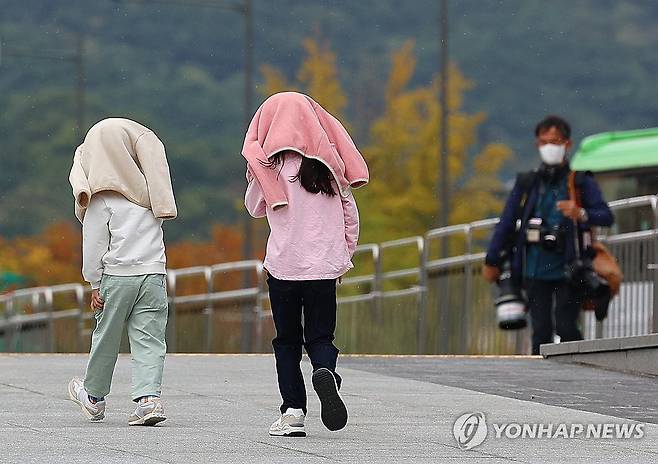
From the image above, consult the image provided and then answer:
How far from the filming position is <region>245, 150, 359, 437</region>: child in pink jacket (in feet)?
24.8

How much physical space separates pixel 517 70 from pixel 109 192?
8212 cm

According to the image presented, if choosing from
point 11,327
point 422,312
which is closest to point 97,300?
point 422,312

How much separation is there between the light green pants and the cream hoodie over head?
336 mm

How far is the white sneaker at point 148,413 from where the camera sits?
7.90m

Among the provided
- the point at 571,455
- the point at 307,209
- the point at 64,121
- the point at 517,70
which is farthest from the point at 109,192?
the point at 517,70

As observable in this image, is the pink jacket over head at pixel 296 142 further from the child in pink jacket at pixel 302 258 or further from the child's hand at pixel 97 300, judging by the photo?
the child's hand at pixel 97 300

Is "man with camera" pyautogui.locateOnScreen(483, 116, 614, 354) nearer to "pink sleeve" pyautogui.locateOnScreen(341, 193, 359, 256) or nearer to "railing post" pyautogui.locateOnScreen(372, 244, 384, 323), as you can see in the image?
"pink sleeve" pyautogui.locateOnScreen(341, 193, 359, 256)

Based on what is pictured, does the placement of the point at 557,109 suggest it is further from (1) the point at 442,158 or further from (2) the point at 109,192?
(2) the point at 109,192

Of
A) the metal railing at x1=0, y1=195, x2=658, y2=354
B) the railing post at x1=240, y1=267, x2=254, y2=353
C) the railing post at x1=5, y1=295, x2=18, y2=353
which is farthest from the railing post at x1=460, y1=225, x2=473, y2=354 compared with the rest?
the railing post at x1=5, y1=295, x2=18, y2=353

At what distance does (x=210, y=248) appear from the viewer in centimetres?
7144

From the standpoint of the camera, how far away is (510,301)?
466 inches

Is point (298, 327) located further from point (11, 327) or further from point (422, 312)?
point (11, 327)

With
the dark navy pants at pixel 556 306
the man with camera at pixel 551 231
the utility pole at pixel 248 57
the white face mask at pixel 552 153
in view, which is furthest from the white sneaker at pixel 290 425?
the utility pole at pixel 248 57

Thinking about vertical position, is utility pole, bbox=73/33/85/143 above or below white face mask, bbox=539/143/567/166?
above
